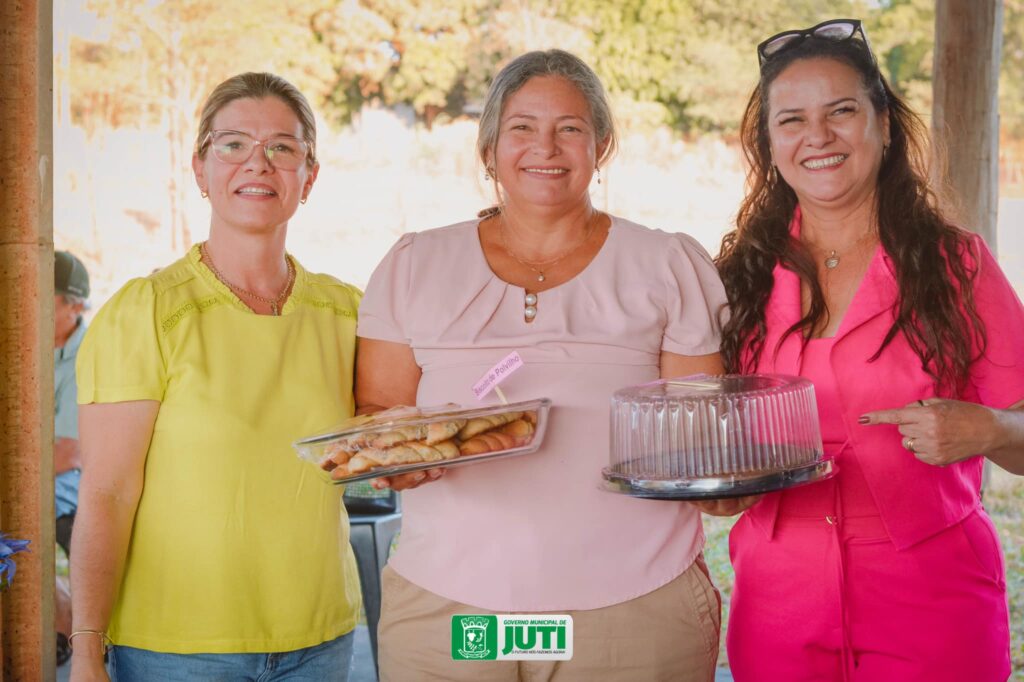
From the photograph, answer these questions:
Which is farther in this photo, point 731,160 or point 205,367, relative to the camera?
point 731,160

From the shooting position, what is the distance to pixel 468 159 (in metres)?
6.92

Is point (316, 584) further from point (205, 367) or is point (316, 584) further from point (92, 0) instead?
point (92, 0)

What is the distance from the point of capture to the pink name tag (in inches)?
74.8

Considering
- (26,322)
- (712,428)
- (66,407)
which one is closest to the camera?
(712,428)

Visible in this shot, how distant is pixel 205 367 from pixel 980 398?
142 centimetres

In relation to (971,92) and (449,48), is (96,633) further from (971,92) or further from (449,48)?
(449,48)

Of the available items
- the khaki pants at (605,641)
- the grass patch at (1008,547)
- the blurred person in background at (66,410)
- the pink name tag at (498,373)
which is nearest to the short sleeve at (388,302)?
the pink name tag at (498,373)

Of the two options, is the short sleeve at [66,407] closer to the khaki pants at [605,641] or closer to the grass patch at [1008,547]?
the grass patch at [1008,547]

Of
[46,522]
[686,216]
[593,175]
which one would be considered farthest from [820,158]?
[686,216]

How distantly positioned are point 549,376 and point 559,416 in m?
0.08

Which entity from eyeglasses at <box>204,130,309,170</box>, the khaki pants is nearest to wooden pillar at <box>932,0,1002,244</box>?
the khaki pants

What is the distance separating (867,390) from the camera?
1.94 m

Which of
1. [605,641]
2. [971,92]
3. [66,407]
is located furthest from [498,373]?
[66,407]

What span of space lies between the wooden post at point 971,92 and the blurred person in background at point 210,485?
303 centimetres
